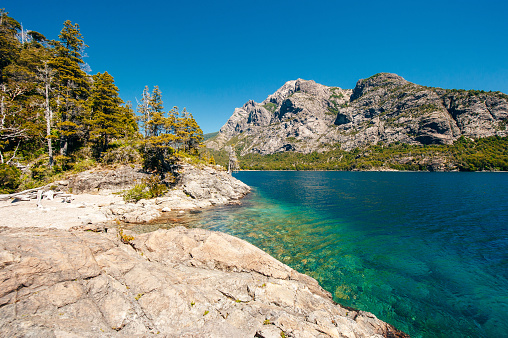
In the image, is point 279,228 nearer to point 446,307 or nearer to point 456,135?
point 446,307

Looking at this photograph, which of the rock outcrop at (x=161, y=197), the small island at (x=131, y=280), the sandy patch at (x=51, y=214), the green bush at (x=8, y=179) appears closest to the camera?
the small island at (x=131, y=280)

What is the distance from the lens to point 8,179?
25781 millimetres

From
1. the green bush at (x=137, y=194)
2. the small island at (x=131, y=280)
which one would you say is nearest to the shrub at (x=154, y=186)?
the green bush at (x=137, y=194)

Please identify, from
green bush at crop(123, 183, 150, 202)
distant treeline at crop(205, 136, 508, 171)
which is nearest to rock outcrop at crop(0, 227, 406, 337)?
green bush at crop(123, 183, 150, 202)

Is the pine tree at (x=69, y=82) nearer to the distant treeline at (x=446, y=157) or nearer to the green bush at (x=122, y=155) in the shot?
the green bush at (x=122, y=155)

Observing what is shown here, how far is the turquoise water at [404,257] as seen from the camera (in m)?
10.5

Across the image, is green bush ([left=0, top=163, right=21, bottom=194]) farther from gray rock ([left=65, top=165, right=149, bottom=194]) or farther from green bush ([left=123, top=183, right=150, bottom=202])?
green bush ([left=123, top=183, right=150, bottom=202])

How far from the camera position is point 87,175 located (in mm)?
32906

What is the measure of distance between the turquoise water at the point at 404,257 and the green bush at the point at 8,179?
83.2 ft

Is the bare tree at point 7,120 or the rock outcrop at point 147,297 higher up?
the bare tree at point 7,120

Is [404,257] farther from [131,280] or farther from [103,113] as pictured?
[103,113]

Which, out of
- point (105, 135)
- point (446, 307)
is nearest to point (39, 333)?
point (446, 307)

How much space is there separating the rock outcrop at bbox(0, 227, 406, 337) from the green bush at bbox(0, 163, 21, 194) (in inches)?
1029

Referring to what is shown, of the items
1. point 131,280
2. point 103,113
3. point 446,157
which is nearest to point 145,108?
point 103,113
